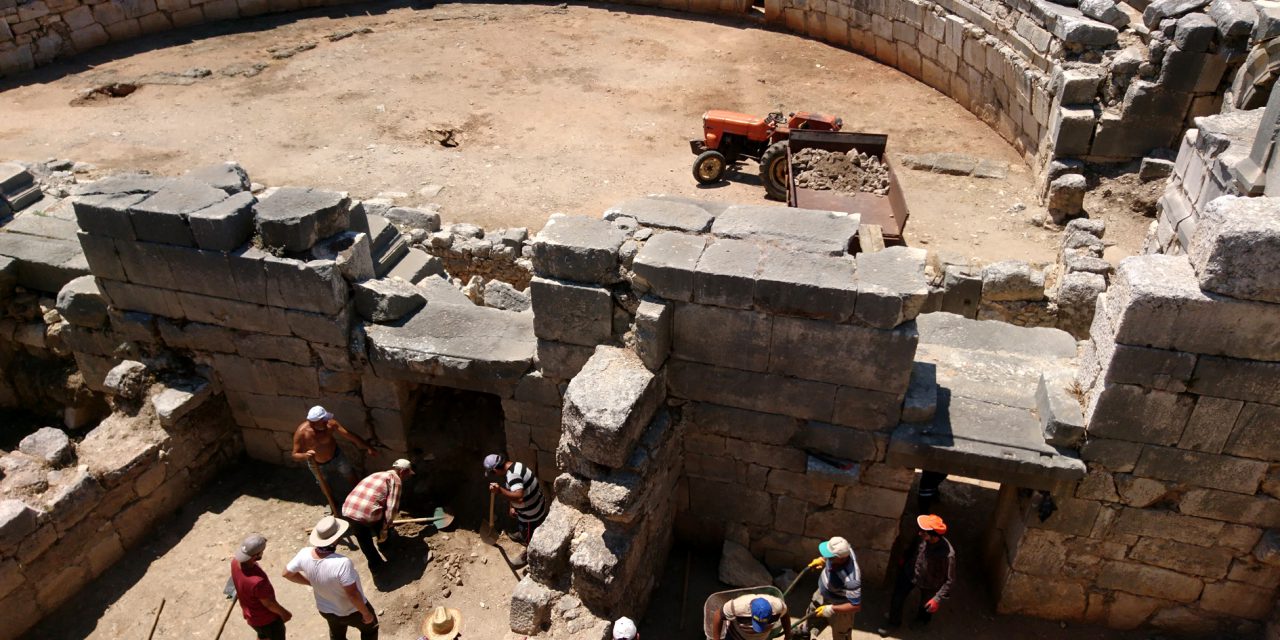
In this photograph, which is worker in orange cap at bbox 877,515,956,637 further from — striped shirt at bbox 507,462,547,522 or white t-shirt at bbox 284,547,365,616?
white t-shirt at bbox 284,547,365,616

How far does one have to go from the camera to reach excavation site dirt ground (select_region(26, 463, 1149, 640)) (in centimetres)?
673

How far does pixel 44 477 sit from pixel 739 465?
5683 mm

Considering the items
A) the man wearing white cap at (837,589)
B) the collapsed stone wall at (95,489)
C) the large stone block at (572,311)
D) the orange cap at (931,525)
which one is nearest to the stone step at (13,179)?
the collapsed stone wall at (95,489)

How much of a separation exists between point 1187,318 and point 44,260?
32.3 ft

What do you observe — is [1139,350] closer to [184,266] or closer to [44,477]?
[184,266]

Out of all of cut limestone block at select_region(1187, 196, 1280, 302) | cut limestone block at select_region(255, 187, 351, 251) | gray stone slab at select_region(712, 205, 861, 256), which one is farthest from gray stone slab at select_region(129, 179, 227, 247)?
cut limestone block at select_region(1187, 196, 1280, 302)

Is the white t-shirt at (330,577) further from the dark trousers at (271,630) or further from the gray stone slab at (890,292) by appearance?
the gray stone slab at (890,292)

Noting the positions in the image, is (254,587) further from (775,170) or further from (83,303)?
(775,170)

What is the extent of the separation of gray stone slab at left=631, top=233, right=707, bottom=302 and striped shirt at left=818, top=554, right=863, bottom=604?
2192 mm

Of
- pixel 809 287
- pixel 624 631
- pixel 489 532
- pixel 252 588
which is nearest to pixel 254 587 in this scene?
pixel 252 588

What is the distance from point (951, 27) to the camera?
51.0 ft

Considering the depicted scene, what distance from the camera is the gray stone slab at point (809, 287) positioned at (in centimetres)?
559

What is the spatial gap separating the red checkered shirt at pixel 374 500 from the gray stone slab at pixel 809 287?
3490 millimetres

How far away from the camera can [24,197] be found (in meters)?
9.25
